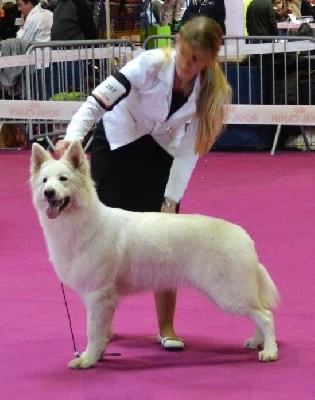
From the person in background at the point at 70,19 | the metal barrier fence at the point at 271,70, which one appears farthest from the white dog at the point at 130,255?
the person in background at the point at 70,19

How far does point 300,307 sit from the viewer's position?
15.4 ft

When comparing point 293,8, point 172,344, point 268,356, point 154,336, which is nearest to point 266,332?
point 268,356

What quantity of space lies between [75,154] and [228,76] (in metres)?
7.13

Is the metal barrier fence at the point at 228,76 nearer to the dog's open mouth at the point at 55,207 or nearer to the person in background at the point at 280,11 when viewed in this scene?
the person in background at the point at 280,11

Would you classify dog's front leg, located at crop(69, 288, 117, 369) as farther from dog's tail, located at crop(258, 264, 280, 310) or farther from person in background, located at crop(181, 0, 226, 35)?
person in background, located at crop(181, 0, 226, 35)

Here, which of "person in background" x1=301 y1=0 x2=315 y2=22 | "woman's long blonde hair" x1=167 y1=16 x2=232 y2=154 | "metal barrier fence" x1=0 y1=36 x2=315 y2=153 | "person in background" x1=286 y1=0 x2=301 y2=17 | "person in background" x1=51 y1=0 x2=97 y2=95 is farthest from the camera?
"person in background" x1=301 y1=0 x2=315 y2=22

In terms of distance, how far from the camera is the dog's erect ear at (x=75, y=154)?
12.2ft

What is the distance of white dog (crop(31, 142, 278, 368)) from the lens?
12.4 ft

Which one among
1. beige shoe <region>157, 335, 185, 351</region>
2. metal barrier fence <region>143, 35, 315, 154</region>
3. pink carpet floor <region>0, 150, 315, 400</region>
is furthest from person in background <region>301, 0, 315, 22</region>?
beige shoe <region>157, 335, 185, 351</region>

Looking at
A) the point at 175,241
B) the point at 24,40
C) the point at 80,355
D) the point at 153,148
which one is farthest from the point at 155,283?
the point at 24,40

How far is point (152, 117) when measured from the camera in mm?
4176

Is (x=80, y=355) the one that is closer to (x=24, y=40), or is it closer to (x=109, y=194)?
(x=109, y=194)

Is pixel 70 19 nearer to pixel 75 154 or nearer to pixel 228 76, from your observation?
pixel 228 76

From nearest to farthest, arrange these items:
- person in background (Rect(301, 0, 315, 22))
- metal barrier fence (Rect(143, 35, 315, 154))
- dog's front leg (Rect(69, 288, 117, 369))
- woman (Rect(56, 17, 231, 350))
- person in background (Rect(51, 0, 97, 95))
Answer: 1. dog's front leg (Rect(69, 288, 117, 369))
2. woman (Rect(56, 17, 231, 350))
3. metal barrier fence (Rect(143, 35, 315, 154))
4. person in background (Rect(51, 0, 97, 95))
5. person in background (Rect(301, 0, 315, 22))
